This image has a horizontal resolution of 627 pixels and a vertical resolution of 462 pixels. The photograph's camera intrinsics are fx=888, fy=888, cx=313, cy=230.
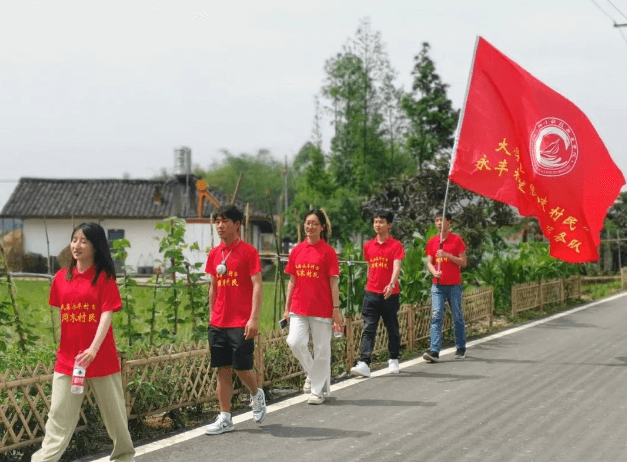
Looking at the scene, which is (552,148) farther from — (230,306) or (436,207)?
(436,207)

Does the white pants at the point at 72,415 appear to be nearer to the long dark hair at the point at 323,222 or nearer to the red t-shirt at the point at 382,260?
the long dark hair at the point at 323,222

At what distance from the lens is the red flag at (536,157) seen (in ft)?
34.4

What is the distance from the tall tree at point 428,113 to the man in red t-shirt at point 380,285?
3878 cm

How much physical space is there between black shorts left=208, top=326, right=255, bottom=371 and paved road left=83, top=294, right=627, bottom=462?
0.56 metres

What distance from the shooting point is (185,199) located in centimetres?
5362

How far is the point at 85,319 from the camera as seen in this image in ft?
17.8

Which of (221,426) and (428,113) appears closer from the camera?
(221,426)

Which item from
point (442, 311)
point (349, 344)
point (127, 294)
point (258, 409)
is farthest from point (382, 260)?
point (258, 409)

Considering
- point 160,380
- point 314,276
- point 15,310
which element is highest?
point 314,276

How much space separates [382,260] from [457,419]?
8.87 ft

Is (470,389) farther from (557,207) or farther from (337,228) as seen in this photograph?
(337,228)

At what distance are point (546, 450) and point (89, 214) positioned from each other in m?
48.7

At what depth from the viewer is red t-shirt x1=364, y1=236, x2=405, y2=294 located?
9.90 m

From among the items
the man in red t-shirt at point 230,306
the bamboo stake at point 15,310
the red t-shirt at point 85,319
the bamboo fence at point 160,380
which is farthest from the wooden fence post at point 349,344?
the red t-shirt at point 85,319
